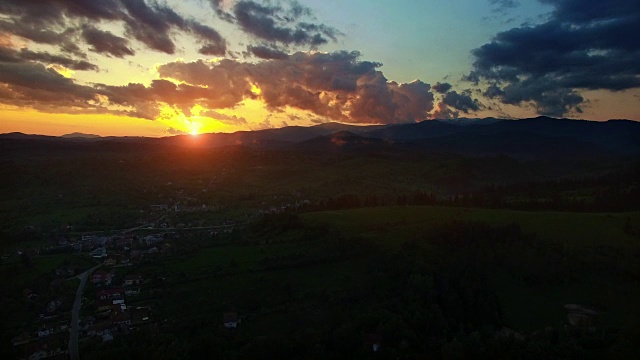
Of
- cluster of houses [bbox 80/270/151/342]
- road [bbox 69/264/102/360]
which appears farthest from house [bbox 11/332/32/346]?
cluster of houses [bbox 80/270/151/342]

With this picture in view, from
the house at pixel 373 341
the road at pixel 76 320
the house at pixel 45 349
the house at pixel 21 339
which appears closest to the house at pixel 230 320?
the road at pixel 76 320

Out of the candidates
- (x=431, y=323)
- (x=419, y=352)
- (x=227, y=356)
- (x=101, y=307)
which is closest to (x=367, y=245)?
(x=431, y=323)

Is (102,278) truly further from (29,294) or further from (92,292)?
(29,294)

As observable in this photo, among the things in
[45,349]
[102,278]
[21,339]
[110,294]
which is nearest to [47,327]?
[21,339]

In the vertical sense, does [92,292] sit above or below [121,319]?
below

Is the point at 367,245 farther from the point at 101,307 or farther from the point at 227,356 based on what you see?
the point at 101,307
